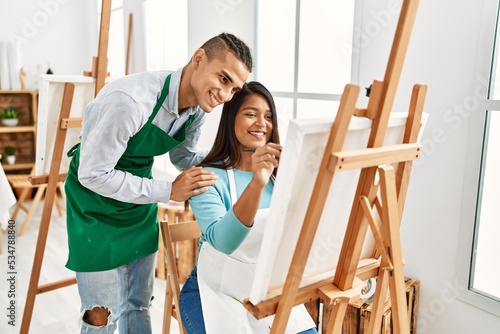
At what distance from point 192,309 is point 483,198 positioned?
1146 millimetres

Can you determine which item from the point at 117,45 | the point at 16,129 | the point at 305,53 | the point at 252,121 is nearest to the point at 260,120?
the point at 252,121

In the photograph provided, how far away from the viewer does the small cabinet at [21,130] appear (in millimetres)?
4828

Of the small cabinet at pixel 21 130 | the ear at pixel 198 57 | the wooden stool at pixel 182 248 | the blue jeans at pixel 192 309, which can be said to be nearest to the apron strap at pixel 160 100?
the ear at pixel 198 57

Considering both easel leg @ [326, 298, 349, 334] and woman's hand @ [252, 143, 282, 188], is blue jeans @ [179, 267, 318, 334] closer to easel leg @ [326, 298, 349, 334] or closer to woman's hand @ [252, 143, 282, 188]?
easel leg @ [326, 298, 349, 334]

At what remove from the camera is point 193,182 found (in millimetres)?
1389

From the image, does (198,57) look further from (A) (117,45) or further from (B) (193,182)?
(A) (117,45)

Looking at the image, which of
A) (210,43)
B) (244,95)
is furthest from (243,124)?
(210,43)

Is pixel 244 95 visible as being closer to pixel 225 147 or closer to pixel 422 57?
pixel 225 147

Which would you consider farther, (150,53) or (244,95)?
(150,53)

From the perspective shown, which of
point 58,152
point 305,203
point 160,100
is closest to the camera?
point 305,203

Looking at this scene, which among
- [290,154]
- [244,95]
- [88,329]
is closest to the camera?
[290,154]

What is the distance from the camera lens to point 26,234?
3922 millimetres

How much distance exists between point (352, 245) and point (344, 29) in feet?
4.68

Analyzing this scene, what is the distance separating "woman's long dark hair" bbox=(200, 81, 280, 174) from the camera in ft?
5.04
